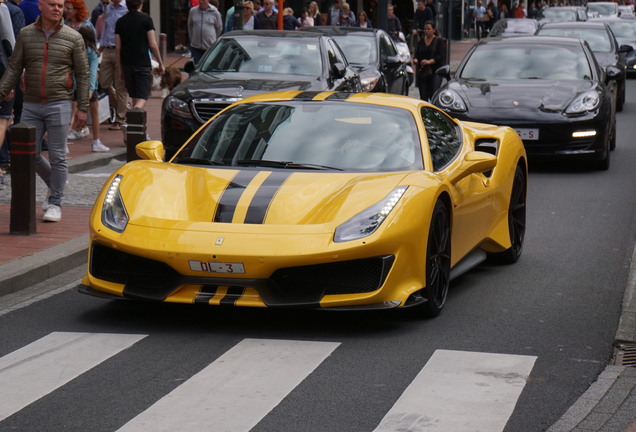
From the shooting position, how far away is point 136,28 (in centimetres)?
1620

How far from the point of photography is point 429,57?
20.6 meters

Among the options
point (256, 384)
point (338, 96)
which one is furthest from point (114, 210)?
point (338, 96)

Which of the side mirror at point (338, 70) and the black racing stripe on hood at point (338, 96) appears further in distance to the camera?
the side mirror at point (338, 70)

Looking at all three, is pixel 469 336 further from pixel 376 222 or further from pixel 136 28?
pixel 136 28

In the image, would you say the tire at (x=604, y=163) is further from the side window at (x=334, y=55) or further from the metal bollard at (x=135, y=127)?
the metal bollard at (x=135, y=127)

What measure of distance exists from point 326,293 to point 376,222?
480mm

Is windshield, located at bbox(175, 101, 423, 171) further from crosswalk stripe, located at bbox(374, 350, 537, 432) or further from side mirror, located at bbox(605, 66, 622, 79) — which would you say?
side mirror, located at bbox(605, 66, 622, 79)

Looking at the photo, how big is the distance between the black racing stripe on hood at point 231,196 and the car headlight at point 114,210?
554 millimetres

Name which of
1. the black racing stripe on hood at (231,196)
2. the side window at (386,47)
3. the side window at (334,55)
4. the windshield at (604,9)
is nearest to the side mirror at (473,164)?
the black racing stripe on hood at (231,196)

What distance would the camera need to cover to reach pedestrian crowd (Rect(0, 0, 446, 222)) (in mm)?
10344

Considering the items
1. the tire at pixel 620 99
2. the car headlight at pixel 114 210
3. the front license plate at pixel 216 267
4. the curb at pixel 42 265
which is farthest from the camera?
the tire at pixel 620 99

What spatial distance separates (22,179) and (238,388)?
4491mm

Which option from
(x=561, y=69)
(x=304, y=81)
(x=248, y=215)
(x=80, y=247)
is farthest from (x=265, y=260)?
(x=561, y=69)

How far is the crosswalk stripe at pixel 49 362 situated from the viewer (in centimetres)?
583
